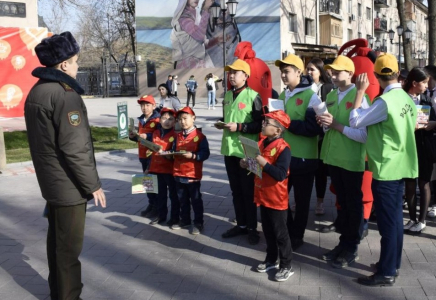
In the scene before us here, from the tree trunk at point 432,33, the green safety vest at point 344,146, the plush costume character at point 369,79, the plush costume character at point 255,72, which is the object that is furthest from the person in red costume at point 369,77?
the tree trunk at point 432,33

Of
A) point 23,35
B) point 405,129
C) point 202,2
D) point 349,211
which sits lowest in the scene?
point 349,211

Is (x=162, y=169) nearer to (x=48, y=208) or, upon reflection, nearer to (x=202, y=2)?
(x=48, y=208)

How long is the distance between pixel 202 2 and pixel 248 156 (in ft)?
108

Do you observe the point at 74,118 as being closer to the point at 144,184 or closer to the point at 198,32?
the point at 144,184

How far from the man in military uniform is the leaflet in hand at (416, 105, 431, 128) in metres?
3.59

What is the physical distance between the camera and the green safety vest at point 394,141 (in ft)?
14.0

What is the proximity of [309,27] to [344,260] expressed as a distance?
116 feet

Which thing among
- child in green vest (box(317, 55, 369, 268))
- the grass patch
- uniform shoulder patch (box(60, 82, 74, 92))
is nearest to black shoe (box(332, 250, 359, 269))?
child in green vest (box(317, 55, 369, 268))

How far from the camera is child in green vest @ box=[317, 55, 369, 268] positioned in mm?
4832

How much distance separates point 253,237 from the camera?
19.0 feet

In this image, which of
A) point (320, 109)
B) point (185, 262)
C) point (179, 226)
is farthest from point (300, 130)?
point (179, 226)

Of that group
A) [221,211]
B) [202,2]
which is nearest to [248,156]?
[221,211]

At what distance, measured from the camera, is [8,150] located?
1314cm

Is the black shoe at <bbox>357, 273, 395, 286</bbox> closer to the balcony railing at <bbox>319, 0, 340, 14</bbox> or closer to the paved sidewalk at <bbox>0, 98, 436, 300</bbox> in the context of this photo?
the paved sidewalk at <bbox>0, 98, 436, 300</bbox>
